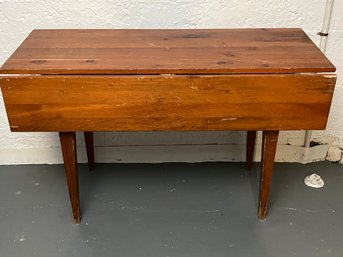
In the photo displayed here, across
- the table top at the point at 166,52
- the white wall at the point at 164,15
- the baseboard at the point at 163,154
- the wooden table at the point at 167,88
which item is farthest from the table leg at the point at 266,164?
the white wall at the point at 164,15

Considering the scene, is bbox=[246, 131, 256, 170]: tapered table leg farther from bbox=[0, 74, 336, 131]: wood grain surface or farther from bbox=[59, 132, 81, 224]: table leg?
bbox=[59, 132, 81, 224]: table leg

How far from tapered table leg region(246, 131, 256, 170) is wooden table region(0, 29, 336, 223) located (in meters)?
0.40

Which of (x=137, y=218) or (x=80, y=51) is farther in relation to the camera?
(x=137, y=218)

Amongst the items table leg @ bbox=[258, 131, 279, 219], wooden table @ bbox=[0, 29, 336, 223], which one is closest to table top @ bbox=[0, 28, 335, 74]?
wooden table @ bbox=[0, 29, 336, 223]

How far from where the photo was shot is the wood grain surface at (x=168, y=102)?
1.32m

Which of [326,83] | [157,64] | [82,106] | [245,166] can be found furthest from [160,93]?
[245,166]

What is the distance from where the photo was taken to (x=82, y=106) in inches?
53.6

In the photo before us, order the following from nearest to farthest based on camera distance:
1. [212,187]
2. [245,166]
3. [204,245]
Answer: [204,245] → [212,187] → [245,166]

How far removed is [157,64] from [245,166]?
32.8 inches

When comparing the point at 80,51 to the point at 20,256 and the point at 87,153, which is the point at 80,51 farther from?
the point at 20,256

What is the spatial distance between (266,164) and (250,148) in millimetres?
369

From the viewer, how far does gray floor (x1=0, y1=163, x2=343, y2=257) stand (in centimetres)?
156

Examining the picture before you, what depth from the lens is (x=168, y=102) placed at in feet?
4.44

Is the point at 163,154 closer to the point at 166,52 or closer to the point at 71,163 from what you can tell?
the point at 71,163
